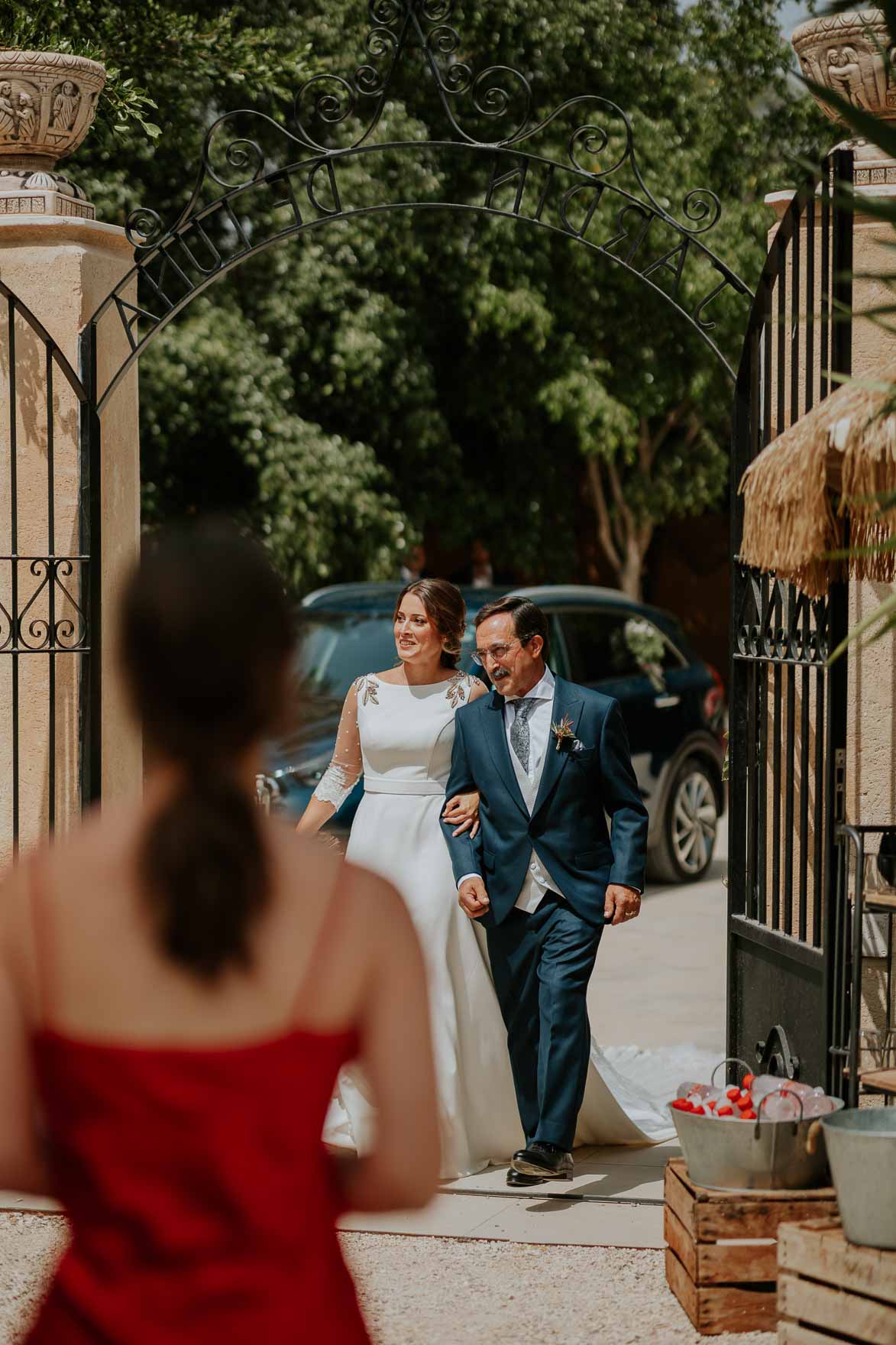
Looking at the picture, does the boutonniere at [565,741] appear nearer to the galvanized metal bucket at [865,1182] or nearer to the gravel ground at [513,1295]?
the gravel ground at [513,1295]

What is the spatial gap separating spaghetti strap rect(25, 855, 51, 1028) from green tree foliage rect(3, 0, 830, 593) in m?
12.4

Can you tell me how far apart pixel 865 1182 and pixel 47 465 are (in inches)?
154

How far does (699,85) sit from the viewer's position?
17844mm

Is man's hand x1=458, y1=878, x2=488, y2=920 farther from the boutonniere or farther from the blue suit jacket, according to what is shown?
the boutonniere

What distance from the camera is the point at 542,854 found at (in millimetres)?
5676

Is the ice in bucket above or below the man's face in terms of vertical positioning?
below

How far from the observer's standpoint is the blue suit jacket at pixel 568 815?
5668 mm

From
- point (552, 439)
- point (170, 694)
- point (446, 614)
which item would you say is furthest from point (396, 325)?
point (170, 694)

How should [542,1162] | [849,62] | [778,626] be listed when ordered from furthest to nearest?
[542,1162]
[849,62]
[778,626]

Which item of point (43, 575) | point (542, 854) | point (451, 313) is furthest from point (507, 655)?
point (451, 313)

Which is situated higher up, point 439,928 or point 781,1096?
point 439,928

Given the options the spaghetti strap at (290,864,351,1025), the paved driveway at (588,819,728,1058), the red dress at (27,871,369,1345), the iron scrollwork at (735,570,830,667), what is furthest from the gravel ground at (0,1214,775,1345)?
the paved driveway at (588,819,728,1058)

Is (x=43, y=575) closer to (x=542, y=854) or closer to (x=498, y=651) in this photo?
(x=498, y=651)

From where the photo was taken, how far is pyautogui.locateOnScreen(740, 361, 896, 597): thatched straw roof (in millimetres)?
4168
